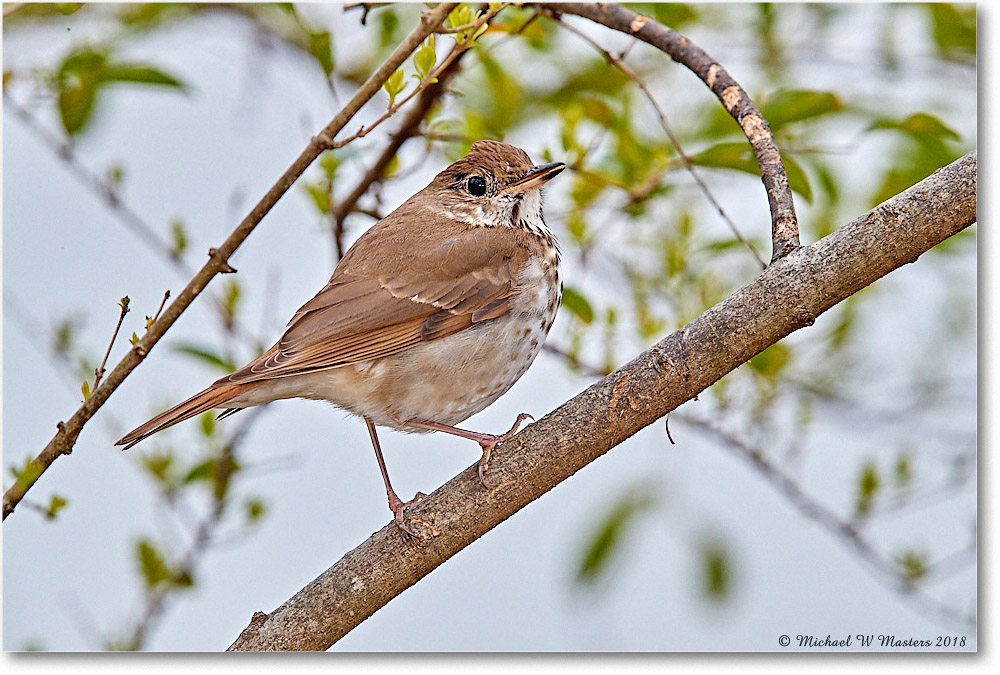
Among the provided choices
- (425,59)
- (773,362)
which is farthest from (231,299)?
(773,362)

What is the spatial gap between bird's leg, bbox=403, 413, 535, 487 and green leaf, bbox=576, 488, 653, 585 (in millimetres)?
813

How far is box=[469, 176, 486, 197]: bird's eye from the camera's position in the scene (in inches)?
93.2

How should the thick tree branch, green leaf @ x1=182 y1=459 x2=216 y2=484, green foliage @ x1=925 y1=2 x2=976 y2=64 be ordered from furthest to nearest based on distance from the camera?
green leaf @ x1=182 y1=459 x2=216 y2=484, green foliage @ x1=925 y1=2 x2=976 y2=64, the thick tree branch

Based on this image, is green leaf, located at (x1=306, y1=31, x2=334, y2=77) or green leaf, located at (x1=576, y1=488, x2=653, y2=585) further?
green leaf, located at (x1=576, y1=488, x2=653, y2=585)

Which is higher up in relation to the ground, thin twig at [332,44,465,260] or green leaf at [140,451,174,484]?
thin twig at [332,44,465,260]

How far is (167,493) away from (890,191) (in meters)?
2.07

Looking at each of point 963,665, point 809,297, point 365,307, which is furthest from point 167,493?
point 963,665

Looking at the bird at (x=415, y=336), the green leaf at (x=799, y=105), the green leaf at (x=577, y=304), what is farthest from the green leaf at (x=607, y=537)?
the green leaf at (x=799, y=105)

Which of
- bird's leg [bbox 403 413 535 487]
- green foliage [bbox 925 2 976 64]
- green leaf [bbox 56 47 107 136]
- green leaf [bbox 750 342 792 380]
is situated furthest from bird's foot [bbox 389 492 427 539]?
green foliage [bbox 925 2 976 64]

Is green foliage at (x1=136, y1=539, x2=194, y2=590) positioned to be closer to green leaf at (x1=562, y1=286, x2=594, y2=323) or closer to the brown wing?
the brown wing

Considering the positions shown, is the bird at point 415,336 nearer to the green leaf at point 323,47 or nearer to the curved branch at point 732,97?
the curved branch at point 732,97

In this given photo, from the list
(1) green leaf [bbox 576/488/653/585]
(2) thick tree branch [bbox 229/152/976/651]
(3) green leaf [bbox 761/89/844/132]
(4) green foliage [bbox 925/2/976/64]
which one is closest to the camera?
(2) thick tree branch [bbox 229/152/976/651]

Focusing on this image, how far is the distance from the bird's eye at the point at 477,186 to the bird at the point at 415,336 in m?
0.09

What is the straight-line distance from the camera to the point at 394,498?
6.66ft
